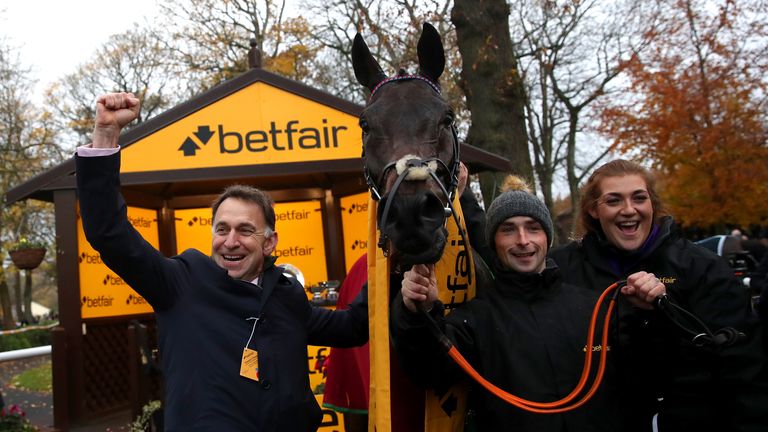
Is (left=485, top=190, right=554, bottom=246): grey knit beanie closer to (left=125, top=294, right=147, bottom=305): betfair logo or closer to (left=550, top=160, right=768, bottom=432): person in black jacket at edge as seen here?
(left=550, top=160, right=768, bottom=432): person in black jacket at edge

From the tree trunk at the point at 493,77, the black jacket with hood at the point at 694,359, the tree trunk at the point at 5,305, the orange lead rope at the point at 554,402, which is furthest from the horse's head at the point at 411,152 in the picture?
the tree trunk at the point at 5,305

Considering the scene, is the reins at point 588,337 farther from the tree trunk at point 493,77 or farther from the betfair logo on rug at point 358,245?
the tree trunk at point 493,77

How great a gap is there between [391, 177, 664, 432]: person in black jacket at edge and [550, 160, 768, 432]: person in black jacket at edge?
0.43 feet

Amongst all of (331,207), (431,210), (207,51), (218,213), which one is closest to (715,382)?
(431,210)

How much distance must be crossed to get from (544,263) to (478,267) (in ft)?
1.18

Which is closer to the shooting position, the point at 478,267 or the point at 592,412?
the point at 592,412

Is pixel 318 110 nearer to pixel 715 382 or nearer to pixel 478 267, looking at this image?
pixel 478 267

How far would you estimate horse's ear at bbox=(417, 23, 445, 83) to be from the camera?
2557 mm

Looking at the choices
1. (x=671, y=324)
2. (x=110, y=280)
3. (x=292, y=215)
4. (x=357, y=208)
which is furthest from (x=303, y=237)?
(x=671, y=324)

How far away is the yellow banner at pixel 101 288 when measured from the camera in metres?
7.60

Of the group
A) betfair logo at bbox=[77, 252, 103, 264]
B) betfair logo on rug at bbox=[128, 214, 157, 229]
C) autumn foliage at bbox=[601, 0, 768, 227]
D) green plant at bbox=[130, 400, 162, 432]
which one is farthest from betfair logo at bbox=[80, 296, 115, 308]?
autumn foliage at bbox=[601, 0, 768, 227]

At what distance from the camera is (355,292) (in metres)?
3.26

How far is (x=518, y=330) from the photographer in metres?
2.14

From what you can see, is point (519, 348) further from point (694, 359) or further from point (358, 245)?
point (358, 245)
